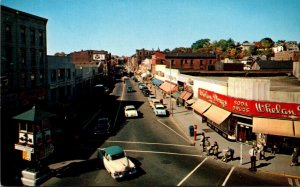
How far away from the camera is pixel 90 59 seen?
12000cm

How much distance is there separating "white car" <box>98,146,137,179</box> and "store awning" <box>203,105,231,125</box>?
39.8 ft

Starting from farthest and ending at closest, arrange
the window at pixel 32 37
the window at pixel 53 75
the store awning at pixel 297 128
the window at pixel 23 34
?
the window at pixel 53 75
the window at pixel 32 37
the window at pixel 23 34
the store awning at pixel 297 128

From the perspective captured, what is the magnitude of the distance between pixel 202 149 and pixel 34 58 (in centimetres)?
2986

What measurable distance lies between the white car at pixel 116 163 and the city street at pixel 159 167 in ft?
1.57

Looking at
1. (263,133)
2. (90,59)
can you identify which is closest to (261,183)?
(263,133)

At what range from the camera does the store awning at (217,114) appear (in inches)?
1110

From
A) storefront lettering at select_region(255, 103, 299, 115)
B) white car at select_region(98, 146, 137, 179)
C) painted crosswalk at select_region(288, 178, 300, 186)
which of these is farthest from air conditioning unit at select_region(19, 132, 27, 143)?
storefront lettering at select_region(255, 103, 299, 115)

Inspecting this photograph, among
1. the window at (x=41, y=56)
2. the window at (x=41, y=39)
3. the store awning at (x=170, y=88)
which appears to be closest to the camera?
the window at (x=41, y=56)

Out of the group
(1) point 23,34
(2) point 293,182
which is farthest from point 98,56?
(2) point 293,182

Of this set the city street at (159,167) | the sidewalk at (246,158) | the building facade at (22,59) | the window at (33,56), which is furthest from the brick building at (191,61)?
the city street at (159,167)

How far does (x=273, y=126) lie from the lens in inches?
937

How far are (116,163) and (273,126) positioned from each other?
14.8m

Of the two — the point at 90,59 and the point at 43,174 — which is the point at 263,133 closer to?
the point at 43,174

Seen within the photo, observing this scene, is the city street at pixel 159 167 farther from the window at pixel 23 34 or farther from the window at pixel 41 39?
Result: the window at pixel 41 39
